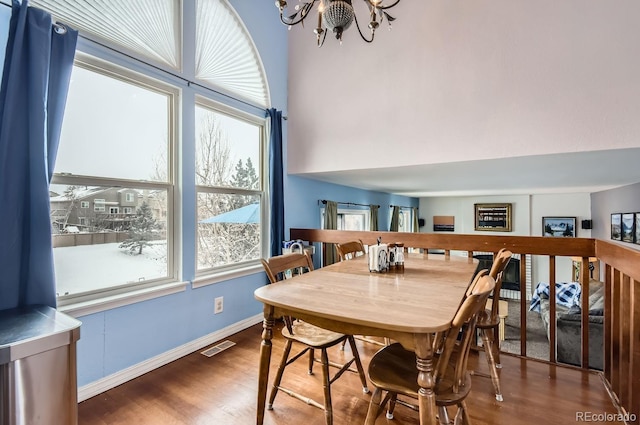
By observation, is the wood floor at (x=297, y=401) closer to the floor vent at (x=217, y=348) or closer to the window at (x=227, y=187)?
the floor vent at (x=217, y=348)

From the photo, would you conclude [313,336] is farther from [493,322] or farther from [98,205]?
[98,205]

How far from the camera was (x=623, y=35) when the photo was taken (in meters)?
2.11

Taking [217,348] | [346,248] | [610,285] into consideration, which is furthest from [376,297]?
[217,348]

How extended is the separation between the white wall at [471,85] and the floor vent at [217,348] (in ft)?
6.52

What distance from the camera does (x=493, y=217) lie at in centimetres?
770

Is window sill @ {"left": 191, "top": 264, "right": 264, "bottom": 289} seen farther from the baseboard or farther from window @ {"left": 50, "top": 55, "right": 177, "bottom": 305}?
the baseboard

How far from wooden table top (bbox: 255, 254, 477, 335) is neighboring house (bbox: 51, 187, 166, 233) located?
1359 mm

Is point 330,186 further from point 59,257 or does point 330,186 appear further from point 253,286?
point 59,257

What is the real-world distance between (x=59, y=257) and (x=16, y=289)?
13.2 inches

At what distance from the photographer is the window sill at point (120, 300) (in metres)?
1.85

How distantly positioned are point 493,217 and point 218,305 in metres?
7.33

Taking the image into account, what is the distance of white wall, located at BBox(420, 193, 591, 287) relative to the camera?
673 centimetres

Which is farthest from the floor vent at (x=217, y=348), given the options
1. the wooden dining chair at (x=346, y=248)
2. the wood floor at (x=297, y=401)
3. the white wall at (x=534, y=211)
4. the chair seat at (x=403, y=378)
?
the white wall at (x=534, y=211)

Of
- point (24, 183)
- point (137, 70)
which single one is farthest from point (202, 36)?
point (24, 183)
